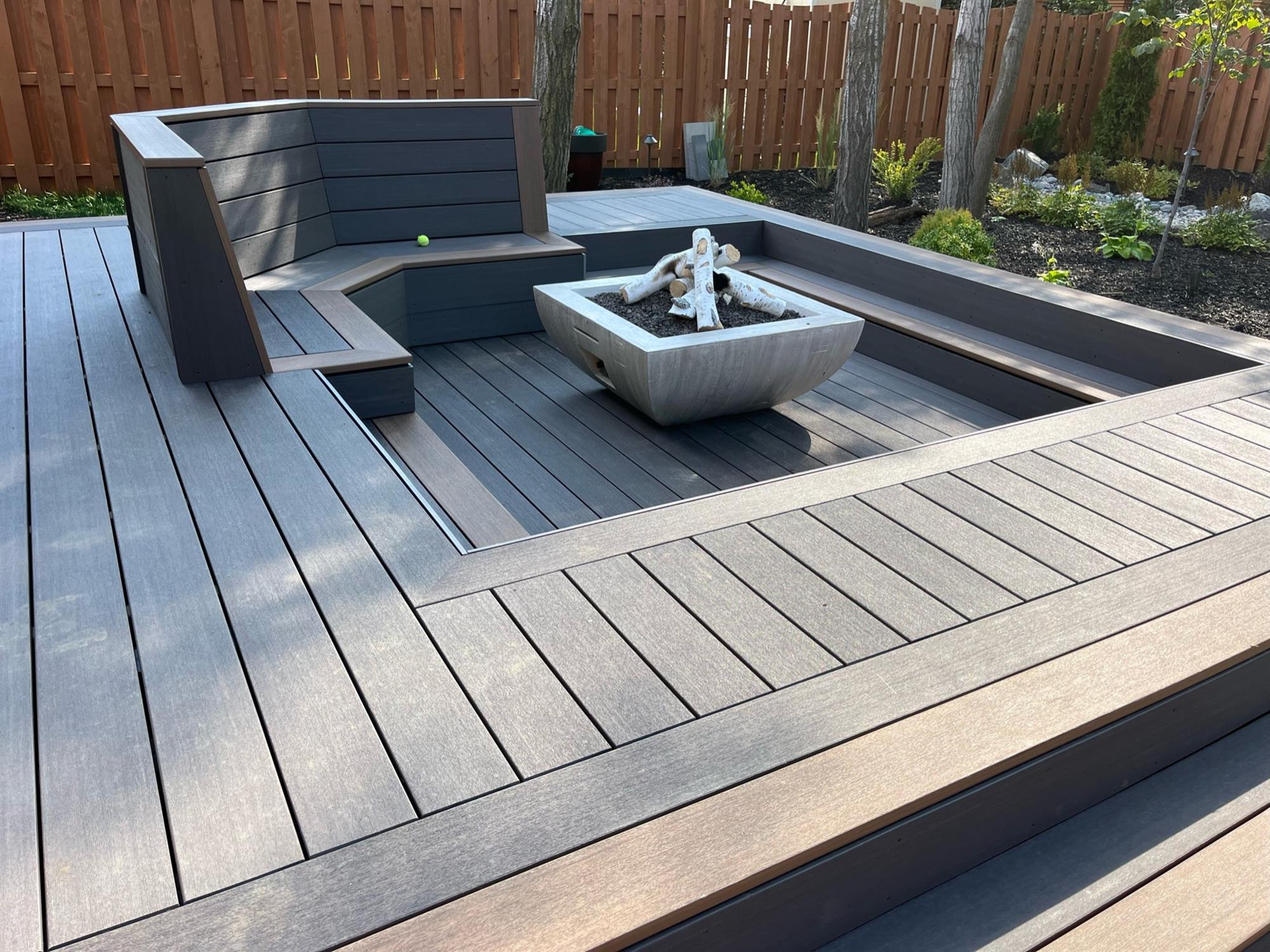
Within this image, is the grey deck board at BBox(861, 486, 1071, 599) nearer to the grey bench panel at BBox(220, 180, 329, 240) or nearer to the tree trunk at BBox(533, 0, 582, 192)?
the grey bench panel at BBox(220, 180, 329, 240)

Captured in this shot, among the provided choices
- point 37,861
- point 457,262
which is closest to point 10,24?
point 457,262

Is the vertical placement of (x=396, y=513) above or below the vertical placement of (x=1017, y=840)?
above

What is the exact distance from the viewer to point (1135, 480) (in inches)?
84.0

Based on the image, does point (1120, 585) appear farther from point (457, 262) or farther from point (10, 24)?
point (10, 24)

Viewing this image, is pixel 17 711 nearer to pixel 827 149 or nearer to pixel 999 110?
pixel 999 110

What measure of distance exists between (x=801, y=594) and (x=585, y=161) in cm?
566

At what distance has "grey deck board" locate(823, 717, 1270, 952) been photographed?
129cm

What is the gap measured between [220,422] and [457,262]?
1.75 m

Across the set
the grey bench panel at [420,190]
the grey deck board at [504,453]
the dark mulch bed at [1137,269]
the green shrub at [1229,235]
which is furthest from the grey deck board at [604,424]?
the green shrub at [1229,235]

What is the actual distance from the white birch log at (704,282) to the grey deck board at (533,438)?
58 centimetres

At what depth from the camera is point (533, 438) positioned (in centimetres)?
304

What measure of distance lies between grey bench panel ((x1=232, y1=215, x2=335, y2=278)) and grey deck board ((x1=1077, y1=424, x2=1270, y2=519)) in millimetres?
2682

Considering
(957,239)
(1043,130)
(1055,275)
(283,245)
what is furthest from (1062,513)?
(1043,130)

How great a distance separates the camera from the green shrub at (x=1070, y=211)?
674cm
